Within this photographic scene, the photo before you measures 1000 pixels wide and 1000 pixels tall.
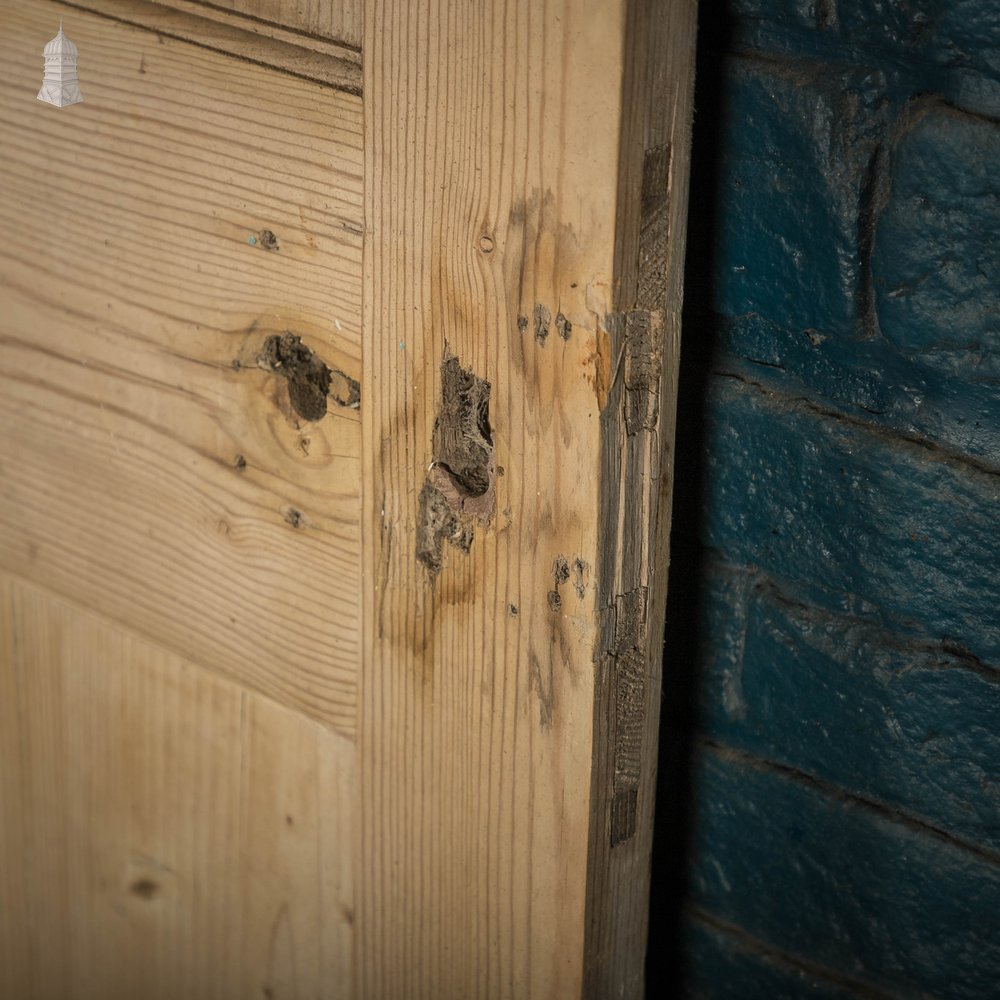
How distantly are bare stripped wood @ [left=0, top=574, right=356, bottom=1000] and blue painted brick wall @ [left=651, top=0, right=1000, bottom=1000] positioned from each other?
0.35 meters

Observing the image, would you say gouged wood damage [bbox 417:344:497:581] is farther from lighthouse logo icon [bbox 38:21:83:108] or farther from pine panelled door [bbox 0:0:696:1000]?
lighthouse logo icon [bbox 38:21:83:108]

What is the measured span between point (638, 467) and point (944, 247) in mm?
303

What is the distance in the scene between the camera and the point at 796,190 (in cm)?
98

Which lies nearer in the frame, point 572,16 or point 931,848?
point 572,16

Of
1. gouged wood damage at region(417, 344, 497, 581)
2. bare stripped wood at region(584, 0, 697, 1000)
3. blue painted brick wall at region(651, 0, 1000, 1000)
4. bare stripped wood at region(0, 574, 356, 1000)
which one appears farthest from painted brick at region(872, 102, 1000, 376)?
bare stripped wood at region(0, 574, 356, 1000)

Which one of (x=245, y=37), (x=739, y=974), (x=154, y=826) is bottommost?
(x=739, y=974)

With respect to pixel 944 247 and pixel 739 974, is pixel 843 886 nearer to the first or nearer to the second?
pixel 739 974

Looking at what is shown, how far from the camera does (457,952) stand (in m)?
0.95

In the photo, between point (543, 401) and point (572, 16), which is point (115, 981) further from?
point (572, 16)

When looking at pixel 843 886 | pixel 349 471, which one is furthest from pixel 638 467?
pixel 843 886

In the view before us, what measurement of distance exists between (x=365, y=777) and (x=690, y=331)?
1.46 feet

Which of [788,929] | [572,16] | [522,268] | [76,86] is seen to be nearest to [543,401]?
[522,268]

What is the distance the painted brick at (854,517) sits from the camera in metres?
0.97

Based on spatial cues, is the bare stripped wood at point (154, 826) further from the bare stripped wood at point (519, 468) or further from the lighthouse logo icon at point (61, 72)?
the lighthouse logo icon at point (61, 72)
